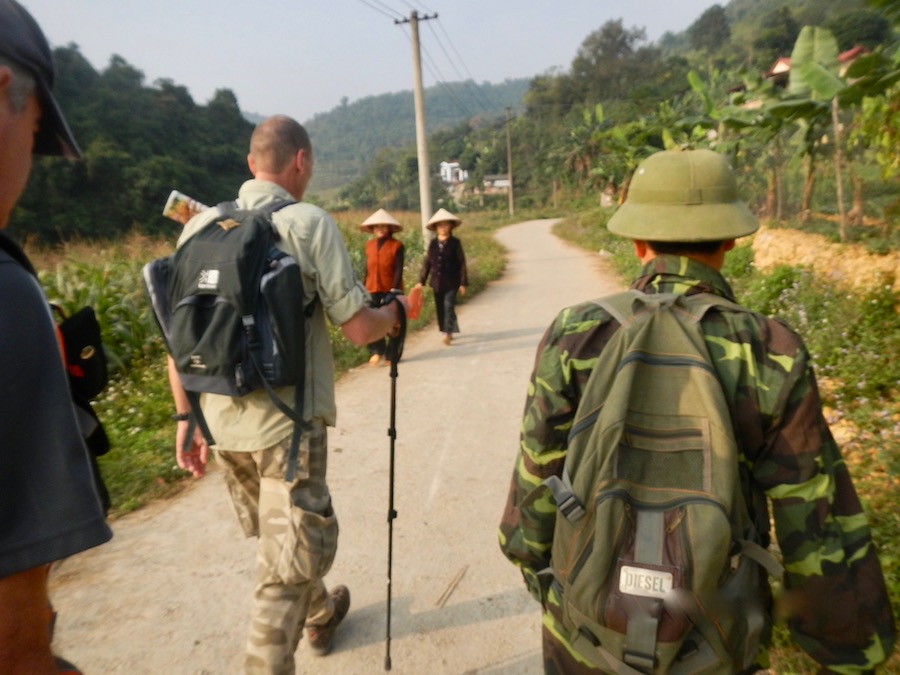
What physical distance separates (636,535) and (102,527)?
0.92 metres

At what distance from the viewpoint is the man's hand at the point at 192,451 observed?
2365 millimetres

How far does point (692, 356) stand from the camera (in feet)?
4.01

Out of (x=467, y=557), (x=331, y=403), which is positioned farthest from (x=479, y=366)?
(x=331, y=403)

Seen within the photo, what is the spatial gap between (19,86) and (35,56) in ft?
0.16

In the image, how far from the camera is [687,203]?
1449 mm

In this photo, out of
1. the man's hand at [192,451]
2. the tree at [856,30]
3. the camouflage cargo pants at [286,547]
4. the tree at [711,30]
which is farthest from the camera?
the tree at [711,30]

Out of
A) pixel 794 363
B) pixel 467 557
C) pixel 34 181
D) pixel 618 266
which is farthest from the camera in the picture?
pixel 34 181

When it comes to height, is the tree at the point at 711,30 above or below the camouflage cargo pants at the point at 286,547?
above

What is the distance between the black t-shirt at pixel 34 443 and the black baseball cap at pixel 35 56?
282 millimetres

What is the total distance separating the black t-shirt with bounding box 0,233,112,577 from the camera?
769mm

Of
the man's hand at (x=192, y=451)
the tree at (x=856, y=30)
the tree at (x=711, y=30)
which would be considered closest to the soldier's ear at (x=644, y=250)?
the man's hand at (x=192, y=451)

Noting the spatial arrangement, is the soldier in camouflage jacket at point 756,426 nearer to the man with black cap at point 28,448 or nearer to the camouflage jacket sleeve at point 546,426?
the camouflage jacket sleeve at point 546,426

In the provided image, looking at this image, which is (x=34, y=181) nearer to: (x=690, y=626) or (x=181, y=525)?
(x=181, y=525)

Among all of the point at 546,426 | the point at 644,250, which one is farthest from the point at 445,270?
the point at 546,426
